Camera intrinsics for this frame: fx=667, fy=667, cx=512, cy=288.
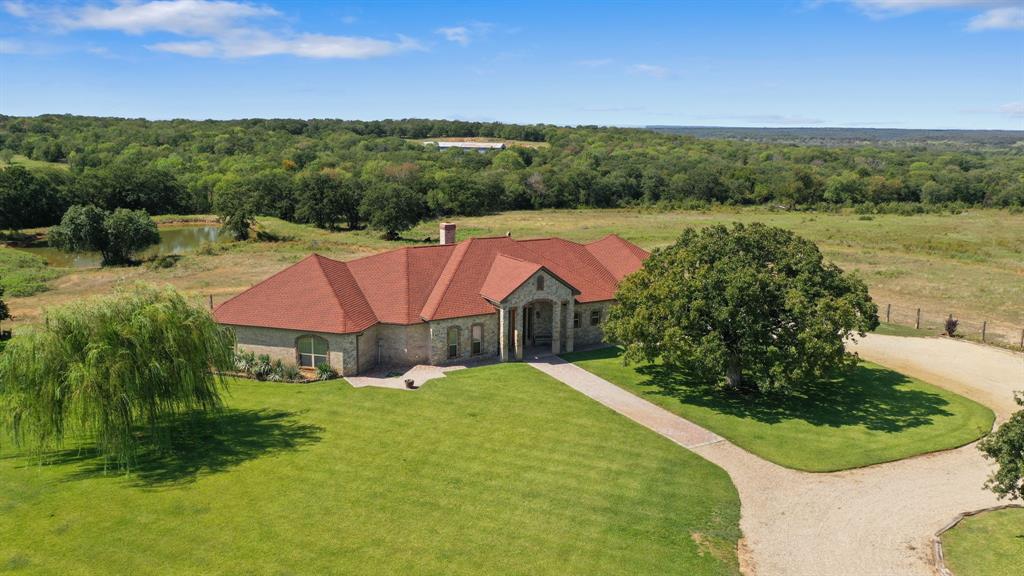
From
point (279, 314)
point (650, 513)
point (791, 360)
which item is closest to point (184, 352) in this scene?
point (279, 314)

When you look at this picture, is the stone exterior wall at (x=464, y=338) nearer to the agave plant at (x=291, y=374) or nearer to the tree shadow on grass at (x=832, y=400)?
the agave plant at (x=291, y=374)

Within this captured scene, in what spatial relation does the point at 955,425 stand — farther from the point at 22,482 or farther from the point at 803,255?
the point at 22,482

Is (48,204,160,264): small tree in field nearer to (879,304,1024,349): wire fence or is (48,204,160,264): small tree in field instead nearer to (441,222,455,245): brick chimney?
(441,222,455,245): brick chimney

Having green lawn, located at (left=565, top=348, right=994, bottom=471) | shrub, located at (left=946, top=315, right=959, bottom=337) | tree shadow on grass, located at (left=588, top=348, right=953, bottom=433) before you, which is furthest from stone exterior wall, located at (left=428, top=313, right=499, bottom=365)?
shrub, located at (left=946, top=315, right=959, bottom=337)

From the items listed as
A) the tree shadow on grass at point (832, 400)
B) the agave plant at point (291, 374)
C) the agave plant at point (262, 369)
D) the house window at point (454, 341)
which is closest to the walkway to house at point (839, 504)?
the tree shadow on grass at point (832, 400)

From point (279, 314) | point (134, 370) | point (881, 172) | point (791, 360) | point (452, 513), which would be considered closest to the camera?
point (452, 513)
